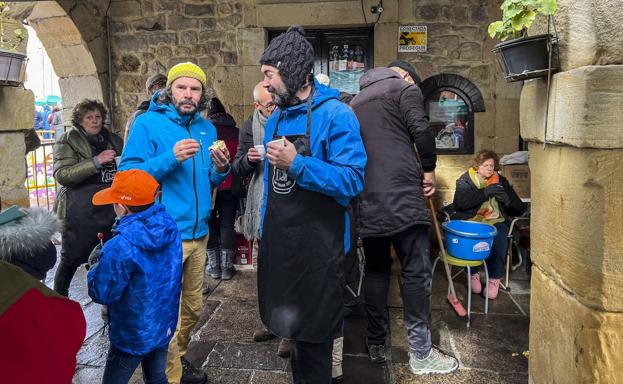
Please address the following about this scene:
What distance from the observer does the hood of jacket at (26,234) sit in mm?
1391

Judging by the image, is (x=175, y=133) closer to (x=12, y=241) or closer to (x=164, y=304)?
(x=164, y=304)

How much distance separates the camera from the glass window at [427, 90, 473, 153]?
5.80m

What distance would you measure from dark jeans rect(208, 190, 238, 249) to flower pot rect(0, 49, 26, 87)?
7.49 ft

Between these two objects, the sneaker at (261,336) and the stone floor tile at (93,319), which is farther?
the stone floor tile at (93,319)

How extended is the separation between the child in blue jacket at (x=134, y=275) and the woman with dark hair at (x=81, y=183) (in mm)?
1447

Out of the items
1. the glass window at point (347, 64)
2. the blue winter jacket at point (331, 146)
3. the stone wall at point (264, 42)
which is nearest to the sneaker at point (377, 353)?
the blue winter jacket at point (331, 146)

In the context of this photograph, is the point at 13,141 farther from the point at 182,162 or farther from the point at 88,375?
the point at 88,375

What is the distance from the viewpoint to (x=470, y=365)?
311 cm

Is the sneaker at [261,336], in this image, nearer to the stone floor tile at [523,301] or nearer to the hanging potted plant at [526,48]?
the stone floor tile at [523,301]

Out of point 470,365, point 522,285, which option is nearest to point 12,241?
point 470,365

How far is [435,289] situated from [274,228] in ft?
9.21

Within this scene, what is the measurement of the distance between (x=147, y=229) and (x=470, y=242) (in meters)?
2.55

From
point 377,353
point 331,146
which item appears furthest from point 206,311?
point 331,146

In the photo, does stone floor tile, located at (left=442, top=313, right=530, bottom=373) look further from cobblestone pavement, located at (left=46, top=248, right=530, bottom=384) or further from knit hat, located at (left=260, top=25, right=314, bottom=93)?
knit hat, located at (left=260, top=25, right=314, bottom=93)
